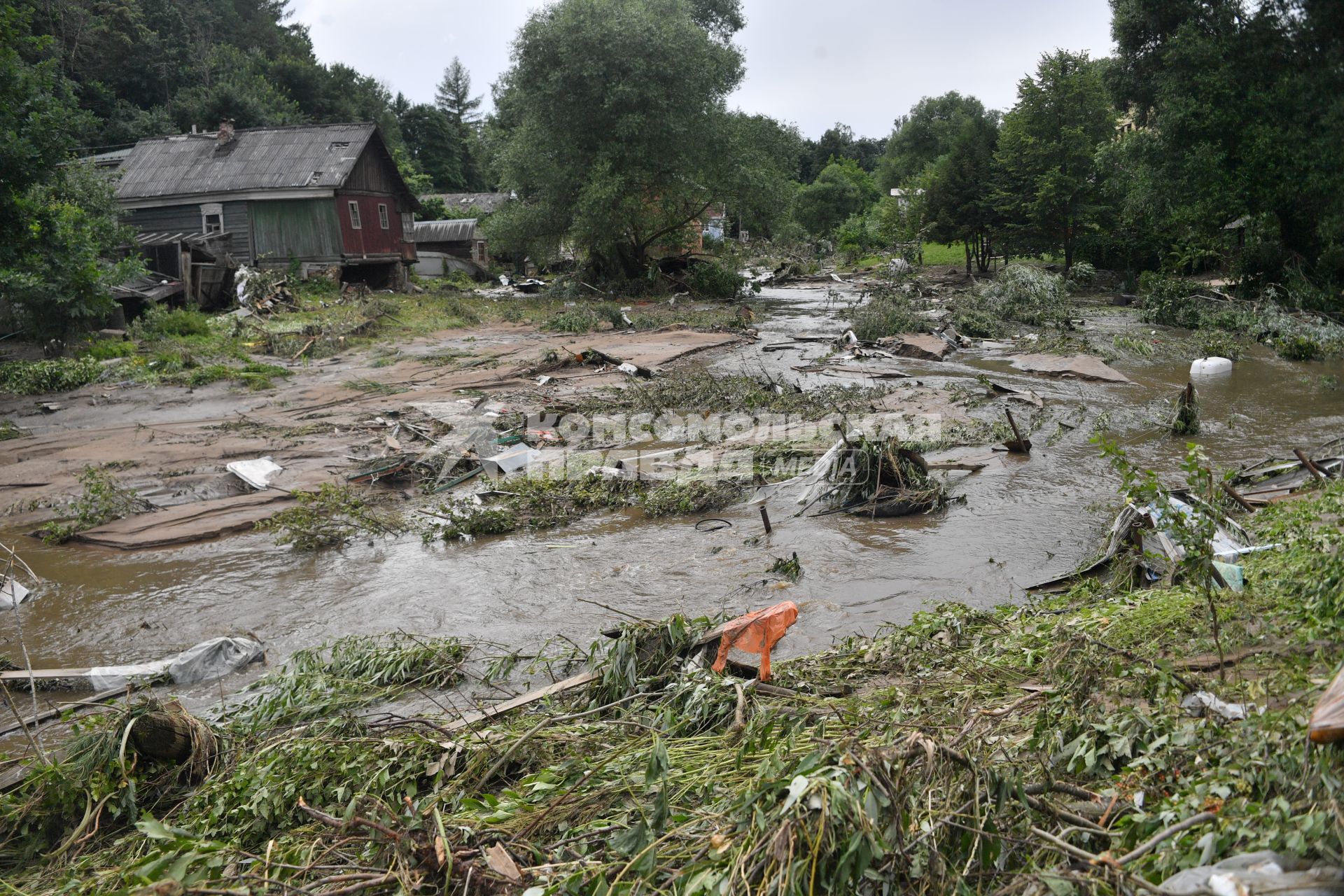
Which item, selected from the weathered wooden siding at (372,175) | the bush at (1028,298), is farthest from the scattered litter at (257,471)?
the weathered wooden siding at (372,175)

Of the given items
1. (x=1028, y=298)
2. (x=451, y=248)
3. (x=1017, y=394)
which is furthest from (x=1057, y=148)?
(x=451, y=248)

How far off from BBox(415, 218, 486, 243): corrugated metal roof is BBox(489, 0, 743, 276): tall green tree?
383 inches

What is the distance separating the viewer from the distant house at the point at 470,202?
44031 mm

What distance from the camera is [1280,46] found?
6957 millimetres

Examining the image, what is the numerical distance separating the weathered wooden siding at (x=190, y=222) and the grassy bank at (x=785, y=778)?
27938 millimetres

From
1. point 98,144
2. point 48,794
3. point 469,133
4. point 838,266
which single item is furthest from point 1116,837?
point 469,133

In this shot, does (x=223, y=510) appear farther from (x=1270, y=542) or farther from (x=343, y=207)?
(x=343, y=207)

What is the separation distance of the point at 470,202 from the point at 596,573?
4282cm

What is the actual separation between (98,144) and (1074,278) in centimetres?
4129

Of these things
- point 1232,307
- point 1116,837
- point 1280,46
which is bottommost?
point 1116,837

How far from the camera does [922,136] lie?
202 feet

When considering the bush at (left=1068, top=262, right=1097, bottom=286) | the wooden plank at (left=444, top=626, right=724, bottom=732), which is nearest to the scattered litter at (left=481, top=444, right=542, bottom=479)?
the wooden plank at (left=444, top=626, right=724, bottom=732)

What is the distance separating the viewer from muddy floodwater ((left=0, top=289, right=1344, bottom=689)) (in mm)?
6293

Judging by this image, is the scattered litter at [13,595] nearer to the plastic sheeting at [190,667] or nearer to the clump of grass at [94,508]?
the clump of grass at [94,508]
